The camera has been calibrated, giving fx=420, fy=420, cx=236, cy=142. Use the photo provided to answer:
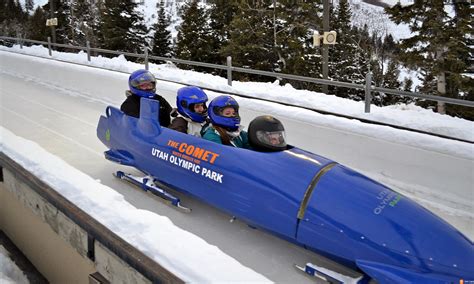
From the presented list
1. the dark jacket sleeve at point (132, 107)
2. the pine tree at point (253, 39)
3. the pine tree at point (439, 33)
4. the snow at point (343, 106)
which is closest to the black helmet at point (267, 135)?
the dark jacket sleeve at point (132, 107)

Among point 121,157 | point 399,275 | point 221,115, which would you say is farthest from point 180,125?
point 399,275

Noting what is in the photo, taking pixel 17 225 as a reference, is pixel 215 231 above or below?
above

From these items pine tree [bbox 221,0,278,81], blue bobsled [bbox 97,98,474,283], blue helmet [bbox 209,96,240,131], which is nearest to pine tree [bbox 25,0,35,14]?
pine tree [bbox 221,0,278,81]

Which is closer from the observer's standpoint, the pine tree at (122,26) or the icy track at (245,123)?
the icy track at (245,123)

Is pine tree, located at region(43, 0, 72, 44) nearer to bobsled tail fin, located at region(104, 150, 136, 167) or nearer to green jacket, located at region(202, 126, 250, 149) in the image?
bobsled tail fin, located at region(104, 150, 136, 167)

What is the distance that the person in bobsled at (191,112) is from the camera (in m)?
3.66

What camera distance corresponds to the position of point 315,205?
2434mm

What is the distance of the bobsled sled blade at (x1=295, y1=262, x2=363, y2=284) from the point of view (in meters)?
2.38

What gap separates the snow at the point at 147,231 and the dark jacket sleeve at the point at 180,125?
0.74m

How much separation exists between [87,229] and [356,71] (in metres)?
21.8

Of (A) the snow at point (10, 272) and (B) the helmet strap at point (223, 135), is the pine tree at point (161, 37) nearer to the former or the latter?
(A) the snow at point (10, 272)

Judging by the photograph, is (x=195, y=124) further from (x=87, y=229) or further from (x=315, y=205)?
(x=315, y=205)

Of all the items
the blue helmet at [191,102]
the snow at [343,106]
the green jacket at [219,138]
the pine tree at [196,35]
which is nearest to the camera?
the green jacket at [219,138]

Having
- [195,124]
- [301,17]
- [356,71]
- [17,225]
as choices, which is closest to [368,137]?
[195,124]
